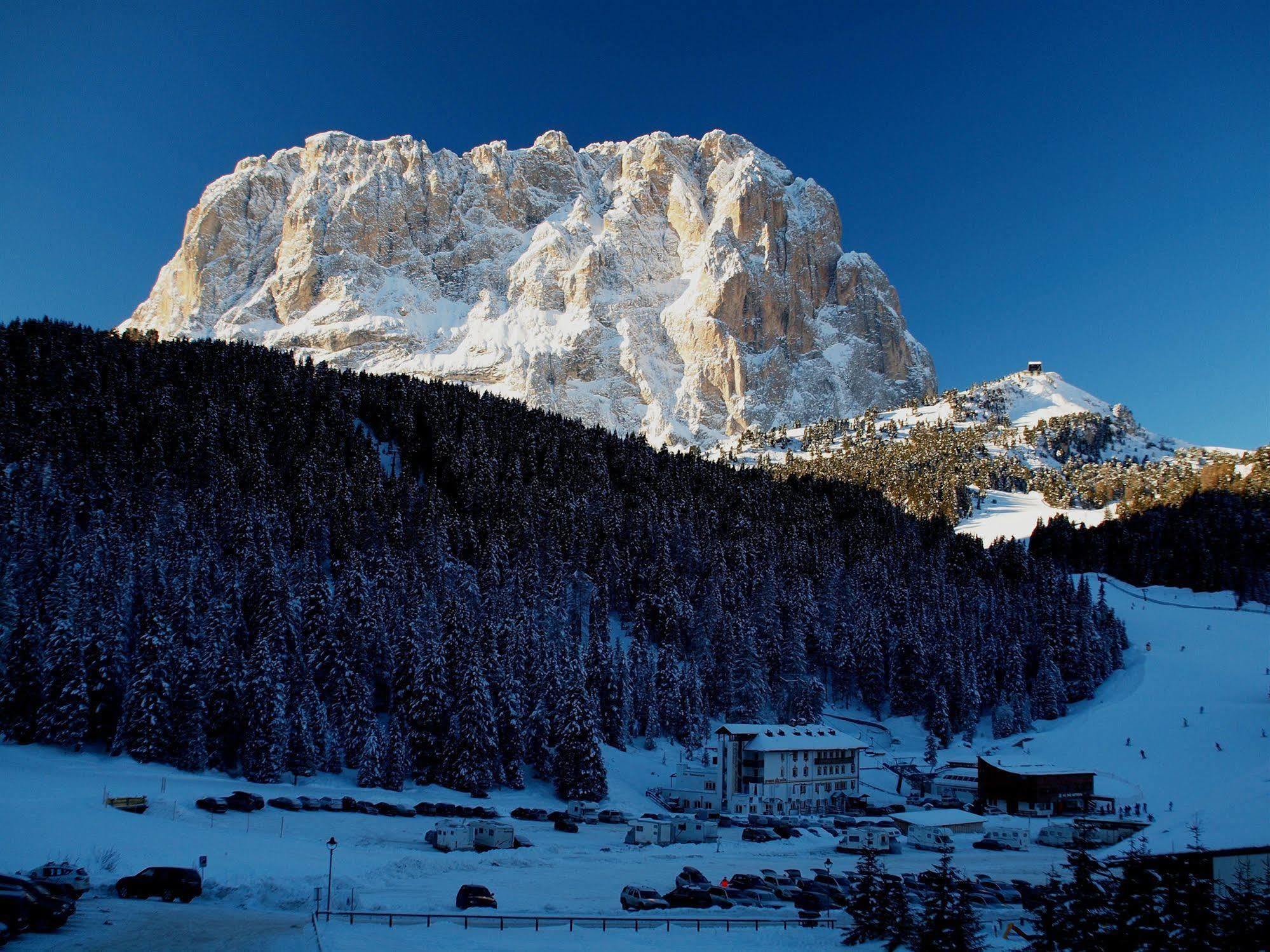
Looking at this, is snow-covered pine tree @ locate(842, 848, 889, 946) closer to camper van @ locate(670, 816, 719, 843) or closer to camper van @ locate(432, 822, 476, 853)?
camper van @ locate(432, 822, 476, 853)

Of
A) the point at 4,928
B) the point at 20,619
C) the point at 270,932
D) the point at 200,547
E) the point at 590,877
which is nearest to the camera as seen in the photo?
the point at 4,928

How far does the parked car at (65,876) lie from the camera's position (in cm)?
2747

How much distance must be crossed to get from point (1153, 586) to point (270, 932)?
488ft

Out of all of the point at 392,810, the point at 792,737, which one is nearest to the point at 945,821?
the point at 792,737

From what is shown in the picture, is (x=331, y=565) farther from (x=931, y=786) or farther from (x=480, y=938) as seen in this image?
(x=480, y=938)

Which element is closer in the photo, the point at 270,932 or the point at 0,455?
the point at 270,932

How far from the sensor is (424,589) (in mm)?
81562

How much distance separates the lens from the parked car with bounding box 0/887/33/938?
22.9 metres

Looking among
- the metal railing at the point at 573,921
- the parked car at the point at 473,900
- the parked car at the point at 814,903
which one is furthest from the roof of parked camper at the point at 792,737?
the parked car at the point at 473,900

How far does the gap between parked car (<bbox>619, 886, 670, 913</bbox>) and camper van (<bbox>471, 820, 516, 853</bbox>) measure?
13089 mm

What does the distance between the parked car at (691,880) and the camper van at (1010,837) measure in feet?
76.7

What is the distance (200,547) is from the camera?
260 feet

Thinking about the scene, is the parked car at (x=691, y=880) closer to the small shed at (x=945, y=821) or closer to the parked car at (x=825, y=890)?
the parked car at (x=825, y=890)

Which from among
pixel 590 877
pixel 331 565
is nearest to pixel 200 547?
pixel 331 565
